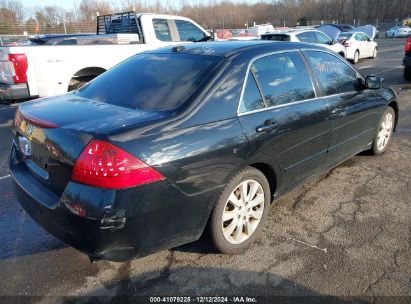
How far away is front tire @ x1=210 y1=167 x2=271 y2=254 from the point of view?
287cm

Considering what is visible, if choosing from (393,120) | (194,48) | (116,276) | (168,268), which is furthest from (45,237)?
(393,120)

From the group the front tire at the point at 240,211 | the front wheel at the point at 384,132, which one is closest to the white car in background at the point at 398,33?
the front wheel at the point at 384,132

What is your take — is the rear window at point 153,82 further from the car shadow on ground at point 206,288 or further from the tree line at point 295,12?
the tree line at point 295,12

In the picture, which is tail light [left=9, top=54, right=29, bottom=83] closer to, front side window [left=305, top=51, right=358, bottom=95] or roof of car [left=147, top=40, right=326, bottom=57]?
roof of car [left=147, top=40, right=326, bottom=57]

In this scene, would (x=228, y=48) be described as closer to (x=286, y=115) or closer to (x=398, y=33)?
(x=286, y=115)

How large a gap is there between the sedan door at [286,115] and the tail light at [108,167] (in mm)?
986

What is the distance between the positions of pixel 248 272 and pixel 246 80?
1.52 meters

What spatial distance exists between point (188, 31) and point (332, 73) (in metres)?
6.31

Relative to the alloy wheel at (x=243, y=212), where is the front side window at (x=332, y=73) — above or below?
above

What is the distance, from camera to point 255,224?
3.24 m

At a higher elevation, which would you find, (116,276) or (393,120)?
(393,120)

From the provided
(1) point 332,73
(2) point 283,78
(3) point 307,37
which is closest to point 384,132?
(1) point 332,73

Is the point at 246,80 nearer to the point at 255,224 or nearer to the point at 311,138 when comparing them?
the point at 311,138

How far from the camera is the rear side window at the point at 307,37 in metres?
13.4
